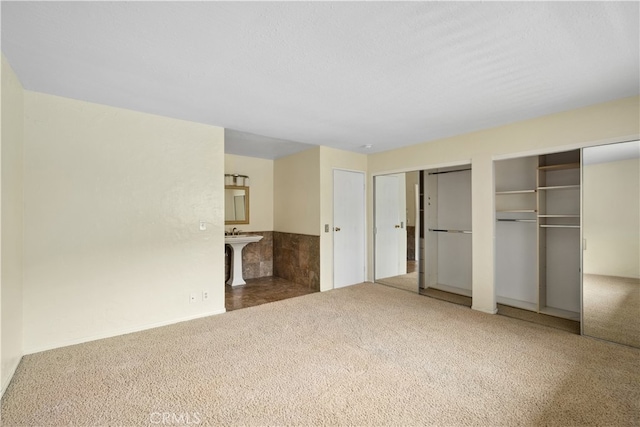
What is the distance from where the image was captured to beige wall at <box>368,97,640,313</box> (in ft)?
9.54

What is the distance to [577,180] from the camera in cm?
340

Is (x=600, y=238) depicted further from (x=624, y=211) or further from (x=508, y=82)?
(x=508, y=82)

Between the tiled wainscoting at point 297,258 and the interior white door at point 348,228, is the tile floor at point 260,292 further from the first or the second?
the interior white door at point 348,228

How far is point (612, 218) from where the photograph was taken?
2.94m

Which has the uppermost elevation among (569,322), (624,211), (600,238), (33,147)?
(33,147)

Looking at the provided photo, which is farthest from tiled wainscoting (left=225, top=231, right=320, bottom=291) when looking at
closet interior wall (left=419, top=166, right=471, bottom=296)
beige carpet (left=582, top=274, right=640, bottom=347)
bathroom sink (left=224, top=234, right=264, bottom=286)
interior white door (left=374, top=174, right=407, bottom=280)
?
beige carpet (left=582, top=274, right=640, bottom=347)

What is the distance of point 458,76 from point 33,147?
3.84 m

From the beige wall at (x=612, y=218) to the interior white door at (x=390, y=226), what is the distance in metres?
2.95

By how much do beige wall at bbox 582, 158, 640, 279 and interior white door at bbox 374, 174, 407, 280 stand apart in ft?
9.68

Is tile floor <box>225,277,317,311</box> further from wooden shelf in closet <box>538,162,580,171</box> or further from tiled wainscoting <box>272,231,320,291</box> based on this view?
wooden shelf in closet <box>538,162,580,171</box>

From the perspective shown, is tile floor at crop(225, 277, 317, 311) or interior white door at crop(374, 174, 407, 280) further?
interior white door at crop(374, 174, 407, 280)

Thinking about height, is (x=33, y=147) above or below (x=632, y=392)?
above

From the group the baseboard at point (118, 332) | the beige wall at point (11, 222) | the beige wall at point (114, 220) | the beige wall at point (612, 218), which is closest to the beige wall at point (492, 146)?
the beige wall at point (612, 218)

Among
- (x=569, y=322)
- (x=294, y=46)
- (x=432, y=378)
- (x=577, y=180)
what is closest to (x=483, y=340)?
(x=432, y=378)
